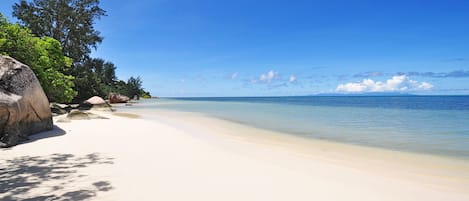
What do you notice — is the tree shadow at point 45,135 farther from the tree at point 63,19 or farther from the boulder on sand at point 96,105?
the tree at point 63,19

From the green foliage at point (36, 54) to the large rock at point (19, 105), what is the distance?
4.78m

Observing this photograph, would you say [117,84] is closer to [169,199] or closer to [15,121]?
[15,121]

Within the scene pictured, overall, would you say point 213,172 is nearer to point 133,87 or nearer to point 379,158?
point 379,158

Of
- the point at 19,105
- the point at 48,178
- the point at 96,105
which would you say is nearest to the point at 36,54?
the point at 19,105

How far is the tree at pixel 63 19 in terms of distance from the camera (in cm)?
2889

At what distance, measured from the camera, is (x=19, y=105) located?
7.94 m

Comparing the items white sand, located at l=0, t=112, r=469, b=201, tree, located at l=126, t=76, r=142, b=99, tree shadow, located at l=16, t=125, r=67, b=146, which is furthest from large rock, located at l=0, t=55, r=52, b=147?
tree, located at l=126, t=76, r=142, b=99

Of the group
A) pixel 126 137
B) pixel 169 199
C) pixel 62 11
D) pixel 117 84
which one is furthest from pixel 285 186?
pixel 117 84

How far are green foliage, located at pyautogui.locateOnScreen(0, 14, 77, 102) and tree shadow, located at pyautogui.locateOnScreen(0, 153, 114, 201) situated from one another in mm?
9302

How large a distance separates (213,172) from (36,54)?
13607 mm

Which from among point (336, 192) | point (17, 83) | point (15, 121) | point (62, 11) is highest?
point (62, 11)

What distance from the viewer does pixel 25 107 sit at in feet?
27.2

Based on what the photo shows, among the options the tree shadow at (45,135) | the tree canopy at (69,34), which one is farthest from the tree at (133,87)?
the tree shadow at (45,135)

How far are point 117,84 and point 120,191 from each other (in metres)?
68.5
